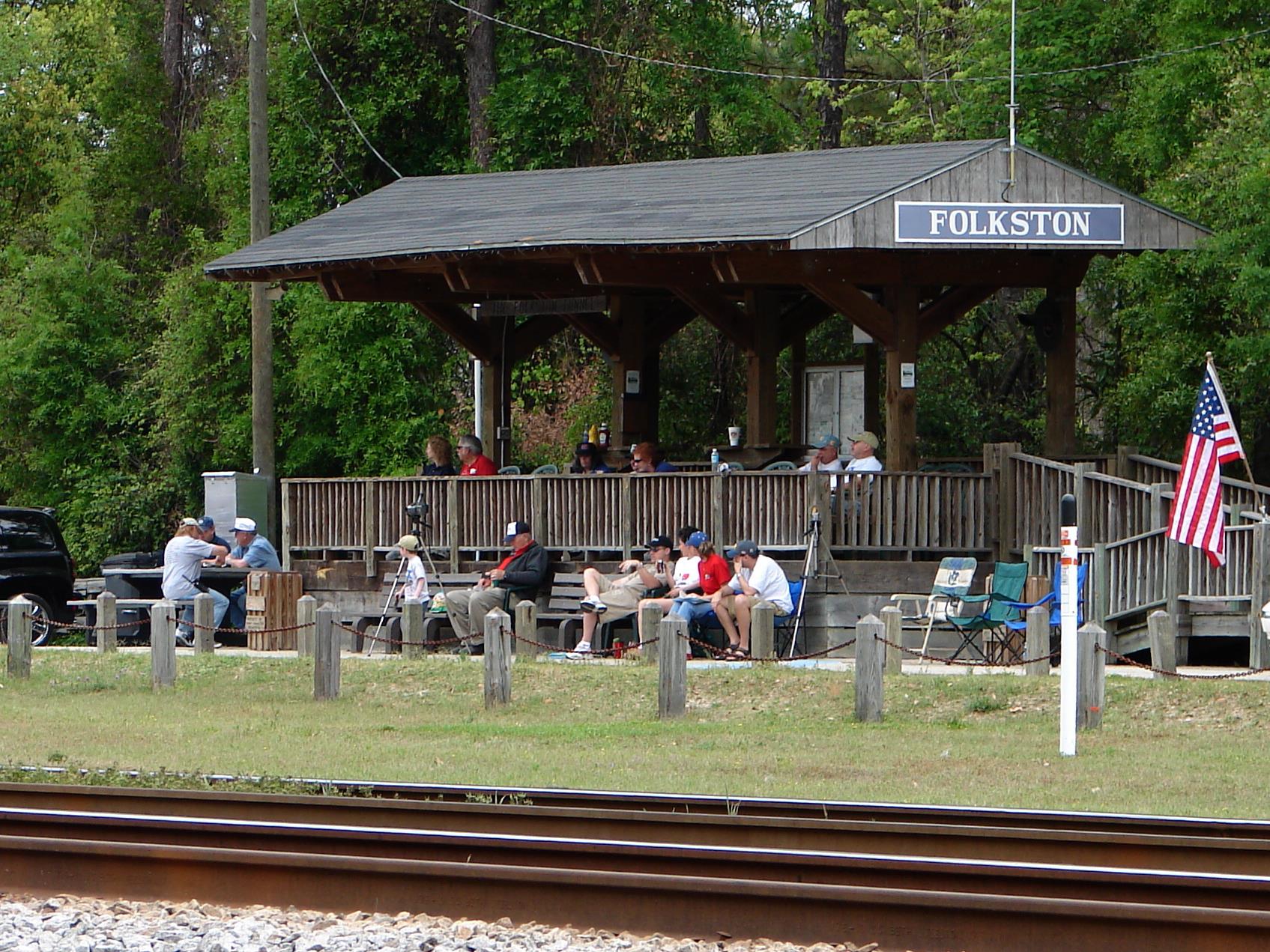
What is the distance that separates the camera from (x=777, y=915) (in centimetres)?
764

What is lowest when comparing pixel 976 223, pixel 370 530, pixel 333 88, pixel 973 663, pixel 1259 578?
pixel 973 663

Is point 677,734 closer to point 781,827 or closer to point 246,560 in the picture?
point 781,827

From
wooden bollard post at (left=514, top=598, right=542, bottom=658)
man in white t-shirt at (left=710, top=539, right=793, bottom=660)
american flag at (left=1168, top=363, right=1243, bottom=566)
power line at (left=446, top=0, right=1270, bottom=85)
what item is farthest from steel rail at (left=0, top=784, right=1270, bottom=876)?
power line at (left=446, top=0, right=1270, bottom=85)

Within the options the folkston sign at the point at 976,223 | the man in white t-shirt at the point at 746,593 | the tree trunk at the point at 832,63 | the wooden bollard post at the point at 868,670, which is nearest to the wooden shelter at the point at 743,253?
the folkston sign at the point at 976,223

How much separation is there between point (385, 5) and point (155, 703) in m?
21.5

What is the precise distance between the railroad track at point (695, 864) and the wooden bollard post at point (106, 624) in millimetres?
9736

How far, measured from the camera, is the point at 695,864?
837 cm

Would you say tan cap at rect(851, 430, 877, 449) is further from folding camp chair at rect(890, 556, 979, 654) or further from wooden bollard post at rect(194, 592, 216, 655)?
wooden bollard post at rect(194, 592, 216, 655)

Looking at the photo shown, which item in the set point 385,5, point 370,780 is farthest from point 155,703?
point 385,5

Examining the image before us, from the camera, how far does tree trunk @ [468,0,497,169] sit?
3553cm

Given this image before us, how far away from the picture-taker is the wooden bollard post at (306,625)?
18.8 m

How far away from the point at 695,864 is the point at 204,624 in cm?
1286

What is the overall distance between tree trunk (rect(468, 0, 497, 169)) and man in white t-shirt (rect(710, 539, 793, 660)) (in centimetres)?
1754

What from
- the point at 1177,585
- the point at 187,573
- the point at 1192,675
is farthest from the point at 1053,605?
the point at 187,573
